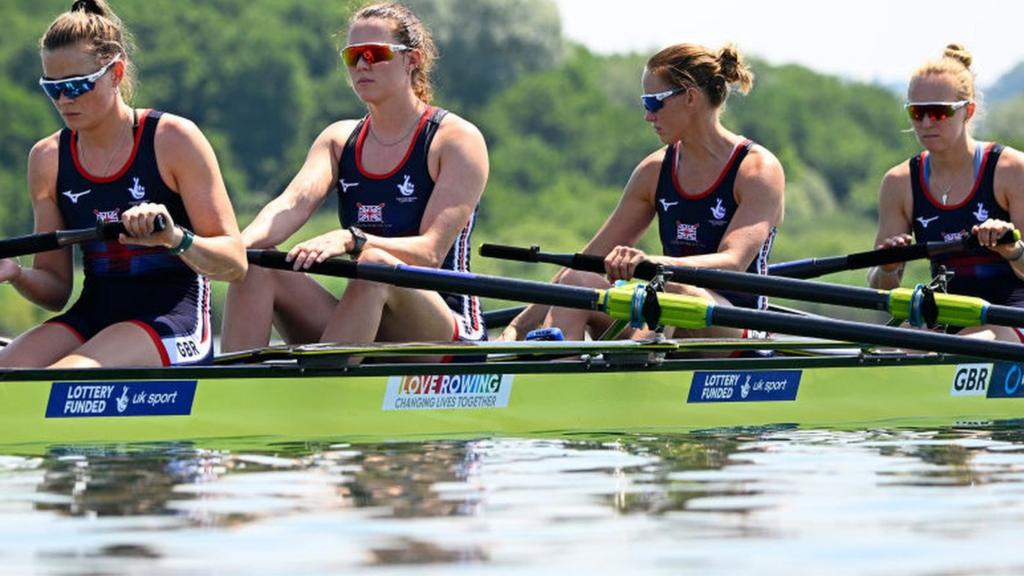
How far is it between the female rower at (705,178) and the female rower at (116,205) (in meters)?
2.29

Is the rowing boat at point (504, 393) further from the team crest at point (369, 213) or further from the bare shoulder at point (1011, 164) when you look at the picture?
the bare shoulder at point (1011, 164)

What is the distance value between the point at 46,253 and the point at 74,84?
869mm

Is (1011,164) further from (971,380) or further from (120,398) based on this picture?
(120,398)

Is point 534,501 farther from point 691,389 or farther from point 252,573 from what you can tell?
point 691,389

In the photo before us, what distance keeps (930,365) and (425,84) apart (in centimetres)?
269

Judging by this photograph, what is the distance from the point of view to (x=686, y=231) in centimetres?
1015

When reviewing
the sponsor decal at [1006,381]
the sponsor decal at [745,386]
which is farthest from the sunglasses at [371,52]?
the sponsor decal at [1006,381]

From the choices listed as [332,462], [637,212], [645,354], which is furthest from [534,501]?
[637,212]

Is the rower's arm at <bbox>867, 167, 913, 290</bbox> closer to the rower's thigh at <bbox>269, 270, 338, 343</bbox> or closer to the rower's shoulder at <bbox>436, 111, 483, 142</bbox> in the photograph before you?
the rower's shoulder at <bbox>436, 111, 483, 142</bbox>

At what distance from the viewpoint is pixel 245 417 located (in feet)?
27.6

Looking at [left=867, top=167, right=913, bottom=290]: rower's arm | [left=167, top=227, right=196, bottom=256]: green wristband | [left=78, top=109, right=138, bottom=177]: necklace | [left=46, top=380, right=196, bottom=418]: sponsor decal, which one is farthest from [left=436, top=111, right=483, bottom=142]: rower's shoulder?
[left=867, top=167, right=913, bottom=290]: rower's arm

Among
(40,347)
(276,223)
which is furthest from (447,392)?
(40,347)

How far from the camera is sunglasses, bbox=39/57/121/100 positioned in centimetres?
810

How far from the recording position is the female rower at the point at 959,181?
34.9 feet
